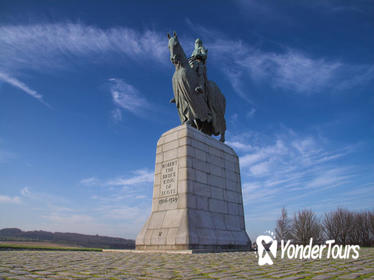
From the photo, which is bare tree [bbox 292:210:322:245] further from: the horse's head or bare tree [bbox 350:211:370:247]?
the horse's head

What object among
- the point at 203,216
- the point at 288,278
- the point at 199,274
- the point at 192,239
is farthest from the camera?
the point at 203,216

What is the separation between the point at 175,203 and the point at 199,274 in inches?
280

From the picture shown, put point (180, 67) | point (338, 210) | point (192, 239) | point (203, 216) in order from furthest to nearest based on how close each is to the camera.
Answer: point (338, 210), point (180, 67), point (203, 216), point (192, 239)

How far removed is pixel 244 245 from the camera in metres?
12.9

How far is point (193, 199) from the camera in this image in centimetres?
1148

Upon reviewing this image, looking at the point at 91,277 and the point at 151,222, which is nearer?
the point at 91,277

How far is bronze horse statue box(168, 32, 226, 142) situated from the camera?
1368 cm

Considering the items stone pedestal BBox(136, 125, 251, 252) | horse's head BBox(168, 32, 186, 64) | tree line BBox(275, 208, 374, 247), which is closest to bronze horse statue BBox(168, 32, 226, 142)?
horse's head BBox(168, 32, 186, 64)

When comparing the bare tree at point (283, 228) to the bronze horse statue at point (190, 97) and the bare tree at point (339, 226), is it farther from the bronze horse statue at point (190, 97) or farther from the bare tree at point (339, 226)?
the bronze horse statue at point (190, 97)

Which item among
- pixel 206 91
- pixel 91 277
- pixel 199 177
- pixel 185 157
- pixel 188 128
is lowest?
pixel 91 277

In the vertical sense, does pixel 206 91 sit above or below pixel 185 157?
above

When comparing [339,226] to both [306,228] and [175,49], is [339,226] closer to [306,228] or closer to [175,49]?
[306,228]

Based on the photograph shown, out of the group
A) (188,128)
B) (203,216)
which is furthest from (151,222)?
(188,128)

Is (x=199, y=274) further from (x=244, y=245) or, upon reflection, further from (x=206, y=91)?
(x=206, y=91)
